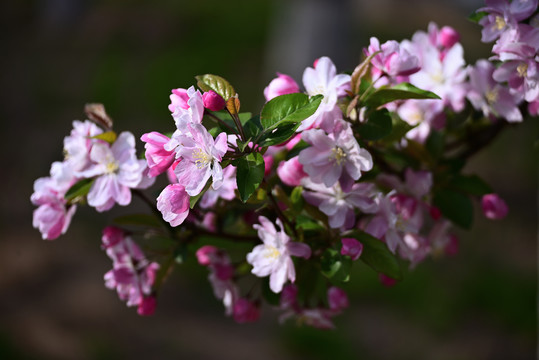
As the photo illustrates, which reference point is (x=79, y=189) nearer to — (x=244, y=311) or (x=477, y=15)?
(x=244, y=311)

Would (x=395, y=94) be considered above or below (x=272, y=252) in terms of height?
above

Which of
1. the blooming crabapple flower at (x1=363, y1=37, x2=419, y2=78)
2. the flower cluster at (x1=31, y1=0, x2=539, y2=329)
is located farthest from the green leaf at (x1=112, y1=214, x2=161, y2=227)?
the blooming crabapple flower at (x1=363, y1=37, x2=419, y2=78)

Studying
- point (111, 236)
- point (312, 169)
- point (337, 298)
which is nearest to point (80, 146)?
point (111, 236)

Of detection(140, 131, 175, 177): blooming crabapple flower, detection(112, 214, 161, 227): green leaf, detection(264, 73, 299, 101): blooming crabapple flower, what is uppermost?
detection(264, 73, 299, 101): blooming crabapple flower

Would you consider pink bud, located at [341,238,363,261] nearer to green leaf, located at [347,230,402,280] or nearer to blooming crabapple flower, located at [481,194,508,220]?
green leaf, located at [347,230,402,280]

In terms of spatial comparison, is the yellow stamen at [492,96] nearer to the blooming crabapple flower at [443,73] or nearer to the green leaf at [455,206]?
the blooming crabapple flower at [443,73]

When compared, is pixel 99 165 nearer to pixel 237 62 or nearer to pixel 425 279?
pixel 425 279

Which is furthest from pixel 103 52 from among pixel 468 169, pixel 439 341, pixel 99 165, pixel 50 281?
pixel 99 165

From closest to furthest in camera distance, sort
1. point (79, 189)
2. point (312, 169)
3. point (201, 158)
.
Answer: point (201, 158), point (312, 169), point (79, 189)
